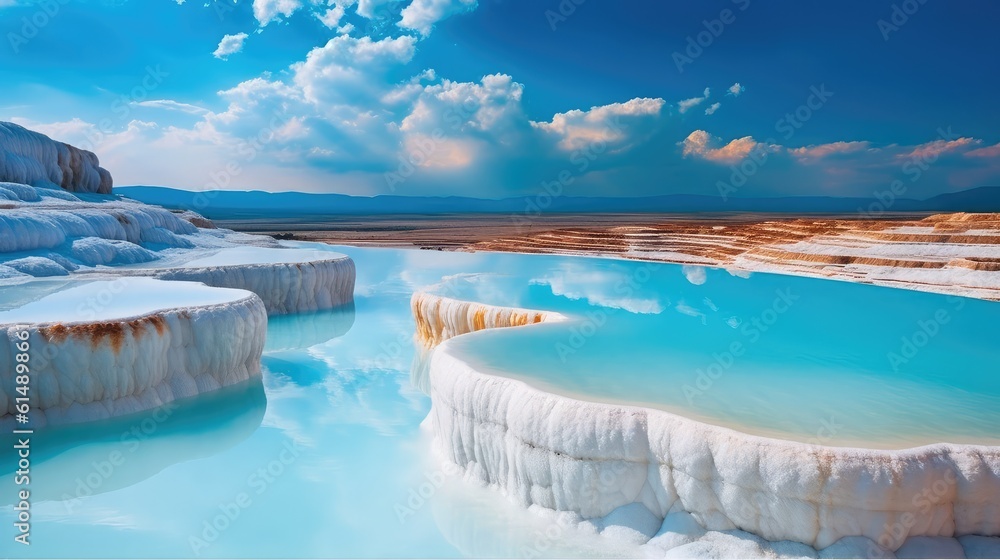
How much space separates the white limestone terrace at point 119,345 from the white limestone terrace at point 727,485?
8.92 feet

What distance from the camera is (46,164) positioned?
14.9 m

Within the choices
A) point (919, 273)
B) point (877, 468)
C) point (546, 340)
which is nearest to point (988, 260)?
point (919, 273)

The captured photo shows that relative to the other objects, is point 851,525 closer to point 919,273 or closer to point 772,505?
point 772,505

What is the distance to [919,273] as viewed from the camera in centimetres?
936

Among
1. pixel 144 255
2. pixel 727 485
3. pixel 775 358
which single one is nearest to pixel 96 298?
pixel 144 255

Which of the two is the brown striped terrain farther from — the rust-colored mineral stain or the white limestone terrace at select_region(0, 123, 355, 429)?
the rust-colored mineral stain

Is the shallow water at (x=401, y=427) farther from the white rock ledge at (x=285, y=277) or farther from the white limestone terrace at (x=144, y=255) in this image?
the white limestone terrace at (x=144, y=255)

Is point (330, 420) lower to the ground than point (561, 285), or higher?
lower

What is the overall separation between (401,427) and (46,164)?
1422 centimetres

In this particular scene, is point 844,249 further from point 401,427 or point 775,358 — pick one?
point 401,427

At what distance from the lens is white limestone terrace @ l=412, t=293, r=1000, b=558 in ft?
8.17

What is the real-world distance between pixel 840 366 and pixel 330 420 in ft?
11.2

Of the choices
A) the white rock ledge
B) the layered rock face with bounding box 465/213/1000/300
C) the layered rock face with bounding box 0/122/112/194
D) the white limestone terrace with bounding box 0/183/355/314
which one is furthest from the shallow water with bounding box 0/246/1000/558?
the layered rock face with bounding box 0/122/112/194

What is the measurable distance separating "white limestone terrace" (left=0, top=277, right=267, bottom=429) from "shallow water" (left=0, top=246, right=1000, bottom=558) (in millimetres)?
188
